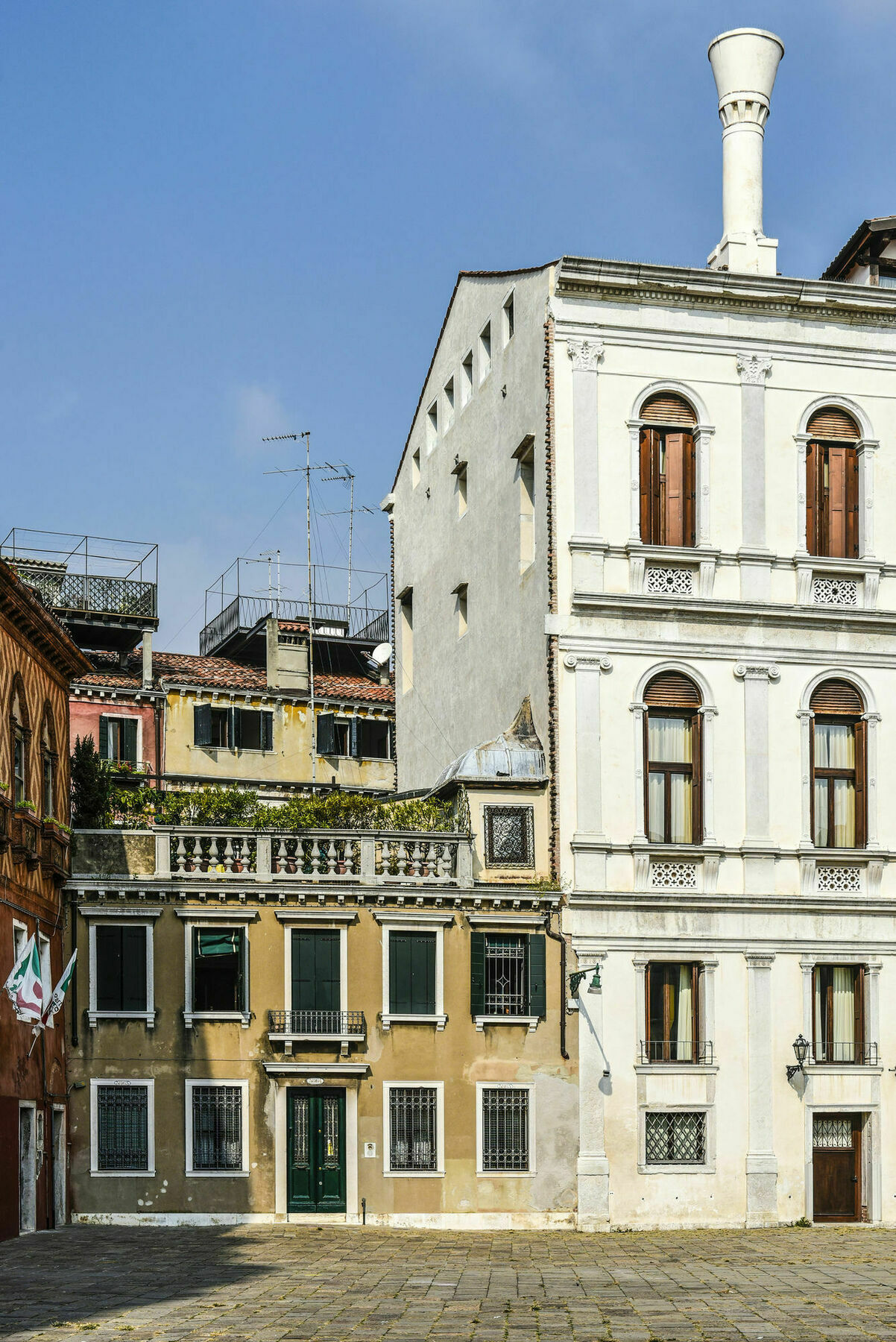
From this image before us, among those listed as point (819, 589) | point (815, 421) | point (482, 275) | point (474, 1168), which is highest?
point (482, 275)

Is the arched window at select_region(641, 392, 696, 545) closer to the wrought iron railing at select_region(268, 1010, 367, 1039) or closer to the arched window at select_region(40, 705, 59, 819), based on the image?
the wrought iron railing at select_region(268, 1010, 367, 1039)

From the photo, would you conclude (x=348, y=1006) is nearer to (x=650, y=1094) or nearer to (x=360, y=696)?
(x=650, y=1094)

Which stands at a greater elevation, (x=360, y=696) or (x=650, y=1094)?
(x=360, y=696)

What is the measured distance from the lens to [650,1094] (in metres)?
34.6

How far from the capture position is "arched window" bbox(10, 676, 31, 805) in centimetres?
3131

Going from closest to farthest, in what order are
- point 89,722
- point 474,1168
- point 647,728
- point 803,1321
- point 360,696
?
point 803,1321 < point 474,1168 < point 647,728 < point 89,722 < point 360,696

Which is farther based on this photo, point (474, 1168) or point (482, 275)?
point (482, 275)

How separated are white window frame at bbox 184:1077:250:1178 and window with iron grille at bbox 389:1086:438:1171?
8.81 ft

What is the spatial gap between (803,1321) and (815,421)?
21.3 m

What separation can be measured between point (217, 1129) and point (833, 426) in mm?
18898

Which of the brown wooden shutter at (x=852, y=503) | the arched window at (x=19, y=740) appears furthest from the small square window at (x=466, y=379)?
the arched window at (x=19, y=740)

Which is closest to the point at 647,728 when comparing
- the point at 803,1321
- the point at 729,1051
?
the point at 729,1051

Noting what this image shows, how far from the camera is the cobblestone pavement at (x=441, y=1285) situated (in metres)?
20.3

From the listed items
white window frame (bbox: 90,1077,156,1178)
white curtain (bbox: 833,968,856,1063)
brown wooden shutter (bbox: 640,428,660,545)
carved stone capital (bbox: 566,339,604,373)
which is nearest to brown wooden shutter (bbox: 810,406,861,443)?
brown wooden shutter (bbox: 640,428,660,545)
